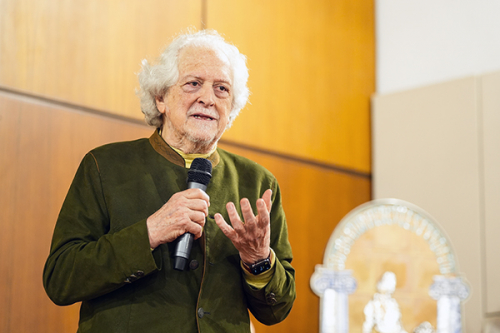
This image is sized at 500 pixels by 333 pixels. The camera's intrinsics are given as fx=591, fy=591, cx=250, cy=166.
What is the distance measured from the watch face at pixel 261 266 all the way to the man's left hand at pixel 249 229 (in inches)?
0.5

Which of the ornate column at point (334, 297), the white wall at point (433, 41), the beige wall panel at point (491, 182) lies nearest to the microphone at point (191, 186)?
the ornate column at point (334, 297)

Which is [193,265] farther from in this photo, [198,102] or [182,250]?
[198,102]

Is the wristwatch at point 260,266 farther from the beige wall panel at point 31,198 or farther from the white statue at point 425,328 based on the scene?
the white statue at point 425,328

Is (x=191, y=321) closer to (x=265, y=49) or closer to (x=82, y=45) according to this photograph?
(x=82, y=45)

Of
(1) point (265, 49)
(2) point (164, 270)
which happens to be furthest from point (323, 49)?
(2) point (164, 270)

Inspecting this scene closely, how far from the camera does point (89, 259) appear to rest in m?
1.53

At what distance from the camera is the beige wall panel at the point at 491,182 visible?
3.70 m

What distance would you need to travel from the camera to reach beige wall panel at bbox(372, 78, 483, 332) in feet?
12.7

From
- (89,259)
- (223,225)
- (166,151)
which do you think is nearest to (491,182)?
(166,151)

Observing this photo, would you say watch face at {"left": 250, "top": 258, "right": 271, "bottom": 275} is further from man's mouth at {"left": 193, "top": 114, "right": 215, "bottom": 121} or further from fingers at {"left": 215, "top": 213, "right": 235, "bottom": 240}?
man's mouth at {"left": 193, "top": 114, "right": 215, "bottom": 121}

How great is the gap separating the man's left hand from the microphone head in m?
0.15

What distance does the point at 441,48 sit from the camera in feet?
14.2

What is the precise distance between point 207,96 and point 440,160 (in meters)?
2.66

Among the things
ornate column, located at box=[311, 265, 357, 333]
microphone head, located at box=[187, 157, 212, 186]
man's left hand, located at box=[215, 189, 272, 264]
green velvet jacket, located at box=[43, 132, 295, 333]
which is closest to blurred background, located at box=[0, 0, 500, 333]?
ornate column, located at box=[311, 265, 357, 333]
